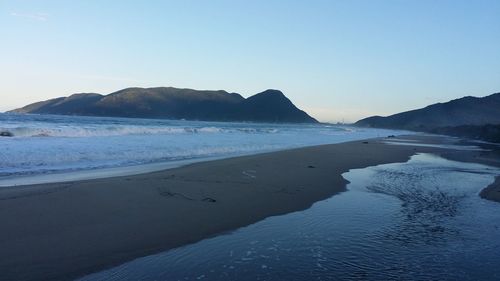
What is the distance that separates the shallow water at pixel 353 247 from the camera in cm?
557

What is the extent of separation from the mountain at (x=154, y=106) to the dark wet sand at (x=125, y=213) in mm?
137904

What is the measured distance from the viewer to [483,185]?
14.4 metres

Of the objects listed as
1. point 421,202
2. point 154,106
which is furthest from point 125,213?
point 154,106

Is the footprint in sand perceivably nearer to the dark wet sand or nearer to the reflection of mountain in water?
the dark wet sand

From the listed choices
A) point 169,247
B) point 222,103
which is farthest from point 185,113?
point 169,247

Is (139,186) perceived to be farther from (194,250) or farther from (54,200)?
(194,250)

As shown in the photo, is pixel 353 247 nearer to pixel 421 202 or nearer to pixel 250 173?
pixel 421 202

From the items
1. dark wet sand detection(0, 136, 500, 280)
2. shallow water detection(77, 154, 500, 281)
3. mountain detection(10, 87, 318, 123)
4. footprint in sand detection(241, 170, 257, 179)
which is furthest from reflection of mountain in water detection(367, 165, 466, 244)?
mountain detection(10, 87, 318, 123)

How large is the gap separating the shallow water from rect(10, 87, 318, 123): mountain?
466ft

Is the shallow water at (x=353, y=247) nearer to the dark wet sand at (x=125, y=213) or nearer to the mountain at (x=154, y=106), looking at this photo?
the dark wet sand at (x=125, y=213)

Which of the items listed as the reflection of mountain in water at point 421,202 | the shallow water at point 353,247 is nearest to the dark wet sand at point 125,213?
the shallow water at point 353,247

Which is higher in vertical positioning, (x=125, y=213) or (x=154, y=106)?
(x=154, y=106)

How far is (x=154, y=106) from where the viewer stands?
161750mm

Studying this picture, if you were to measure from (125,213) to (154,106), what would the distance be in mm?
157999
